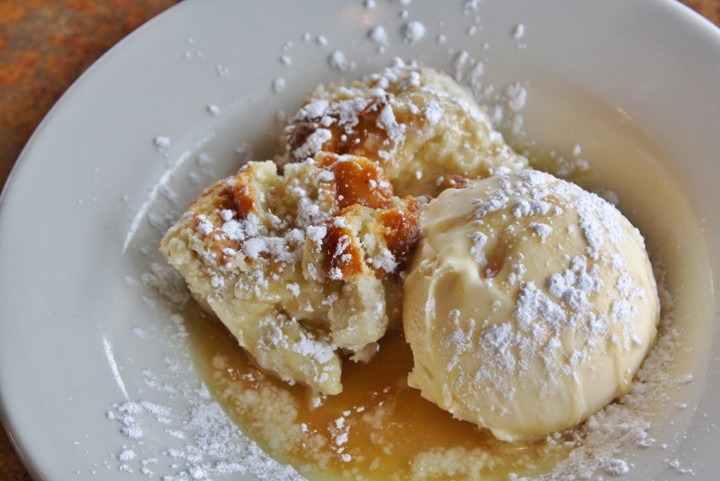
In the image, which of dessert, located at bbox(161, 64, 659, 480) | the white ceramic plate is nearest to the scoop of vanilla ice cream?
dessert, located at bbox(161, 64, 659, 480)

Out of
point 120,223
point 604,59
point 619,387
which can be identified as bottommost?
point 120,223

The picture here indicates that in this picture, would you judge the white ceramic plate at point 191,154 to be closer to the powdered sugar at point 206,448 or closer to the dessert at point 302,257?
the powdered sugar at point 206,448

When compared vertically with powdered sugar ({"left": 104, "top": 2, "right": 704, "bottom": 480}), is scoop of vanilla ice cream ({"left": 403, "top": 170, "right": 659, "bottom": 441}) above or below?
above

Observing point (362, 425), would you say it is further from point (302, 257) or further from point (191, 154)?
point (191, 154)

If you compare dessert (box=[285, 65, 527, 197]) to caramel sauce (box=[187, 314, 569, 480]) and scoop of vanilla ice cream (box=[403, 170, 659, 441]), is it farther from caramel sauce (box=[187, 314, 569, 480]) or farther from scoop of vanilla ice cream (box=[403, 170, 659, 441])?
caramel sauce (box=[187, 314, 569, 480])

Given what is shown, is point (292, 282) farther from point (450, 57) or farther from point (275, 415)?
point (450, 57)

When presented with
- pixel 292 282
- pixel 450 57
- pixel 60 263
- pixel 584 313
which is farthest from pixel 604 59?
pixel 60 263
